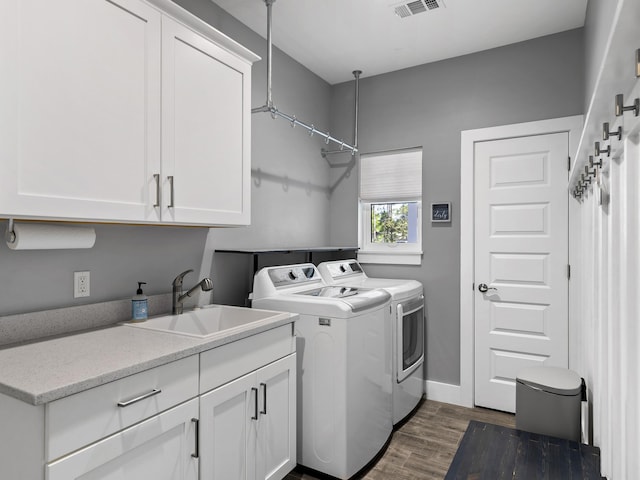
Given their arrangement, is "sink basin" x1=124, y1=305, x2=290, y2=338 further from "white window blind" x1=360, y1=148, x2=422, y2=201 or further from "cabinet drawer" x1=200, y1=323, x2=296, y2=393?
"white window blind" x1=360, y1=148, x2=422, y2=201

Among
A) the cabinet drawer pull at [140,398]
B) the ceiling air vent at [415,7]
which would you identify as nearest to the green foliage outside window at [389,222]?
the ceiling air vent at [415,7]

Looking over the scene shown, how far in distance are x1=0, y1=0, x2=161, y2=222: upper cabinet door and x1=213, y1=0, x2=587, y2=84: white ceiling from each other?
47.1 inches

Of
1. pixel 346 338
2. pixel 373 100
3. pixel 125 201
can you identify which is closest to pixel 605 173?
pixel 346 338

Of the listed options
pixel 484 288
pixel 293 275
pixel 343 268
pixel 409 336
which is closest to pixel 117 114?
pixel 293 275

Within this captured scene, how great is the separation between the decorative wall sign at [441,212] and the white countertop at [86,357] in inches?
80.2

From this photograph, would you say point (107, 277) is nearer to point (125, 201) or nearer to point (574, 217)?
point (125, 201)

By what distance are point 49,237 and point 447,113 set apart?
2.91 m

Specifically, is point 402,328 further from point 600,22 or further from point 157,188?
point 600,22

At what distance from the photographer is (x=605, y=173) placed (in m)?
1.36

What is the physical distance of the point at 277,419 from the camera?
78.3 inches

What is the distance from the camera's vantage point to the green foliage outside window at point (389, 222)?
3.62 meters

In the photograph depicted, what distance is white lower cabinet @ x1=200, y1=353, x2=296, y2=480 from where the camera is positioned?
160 cm

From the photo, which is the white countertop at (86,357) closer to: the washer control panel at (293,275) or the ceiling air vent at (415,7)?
the washer control panel at (293,275)

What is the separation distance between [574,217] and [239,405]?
99.8 inches
